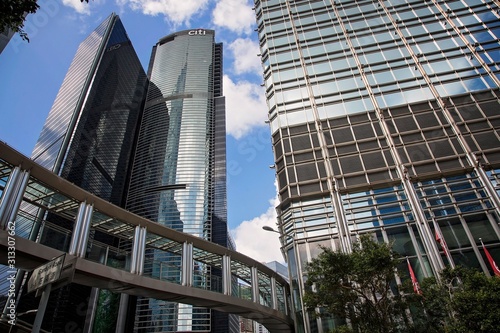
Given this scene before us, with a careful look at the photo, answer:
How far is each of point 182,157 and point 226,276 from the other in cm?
10612

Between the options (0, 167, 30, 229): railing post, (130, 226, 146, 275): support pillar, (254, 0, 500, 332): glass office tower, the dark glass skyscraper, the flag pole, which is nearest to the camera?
(0, 167, 30, 229): railing post

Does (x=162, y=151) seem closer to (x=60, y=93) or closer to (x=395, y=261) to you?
(x=60, y=93)

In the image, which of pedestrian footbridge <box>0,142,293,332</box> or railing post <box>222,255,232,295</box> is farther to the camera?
railing post <box>222,255,232,295</box>

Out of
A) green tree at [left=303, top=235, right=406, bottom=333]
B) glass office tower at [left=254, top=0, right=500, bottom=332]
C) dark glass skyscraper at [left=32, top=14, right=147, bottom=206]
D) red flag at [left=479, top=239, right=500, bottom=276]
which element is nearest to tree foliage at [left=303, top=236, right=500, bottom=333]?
green tree at [left=303, top=235, right=406, bottom=333]

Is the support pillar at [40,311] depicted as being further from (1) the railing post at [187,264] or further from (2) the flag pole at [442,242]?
(2) the flag pole at [442,242]

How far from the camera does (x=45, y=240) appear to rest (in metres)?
13.1

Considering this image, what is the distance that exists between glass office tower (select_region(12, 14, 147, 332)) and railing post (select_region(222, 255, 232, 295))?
69.6 metres

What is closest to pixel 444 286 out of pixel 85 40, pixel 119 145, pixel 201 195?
pixel 201 195

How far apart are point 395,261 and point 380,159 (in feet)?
48.8

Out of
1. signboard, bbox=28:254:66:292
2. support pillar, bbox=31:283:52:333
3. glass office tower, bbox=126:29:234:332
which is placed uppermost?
glass office tower, bbox=126:29:234:332

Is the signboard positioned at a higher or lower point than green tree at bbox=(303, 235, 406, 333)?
lower

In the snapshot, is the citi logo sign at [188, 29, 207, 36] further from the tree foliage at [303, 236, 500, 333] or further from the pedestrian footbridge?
the tree foliage at [303, 236, 500, 333]

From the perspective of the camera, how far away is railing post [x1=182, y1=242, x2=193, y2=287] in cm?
1905

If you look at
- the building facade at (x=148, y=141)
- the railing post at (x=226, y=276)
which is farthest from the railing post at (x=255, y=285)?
the building facade at (x=148, y=141)
